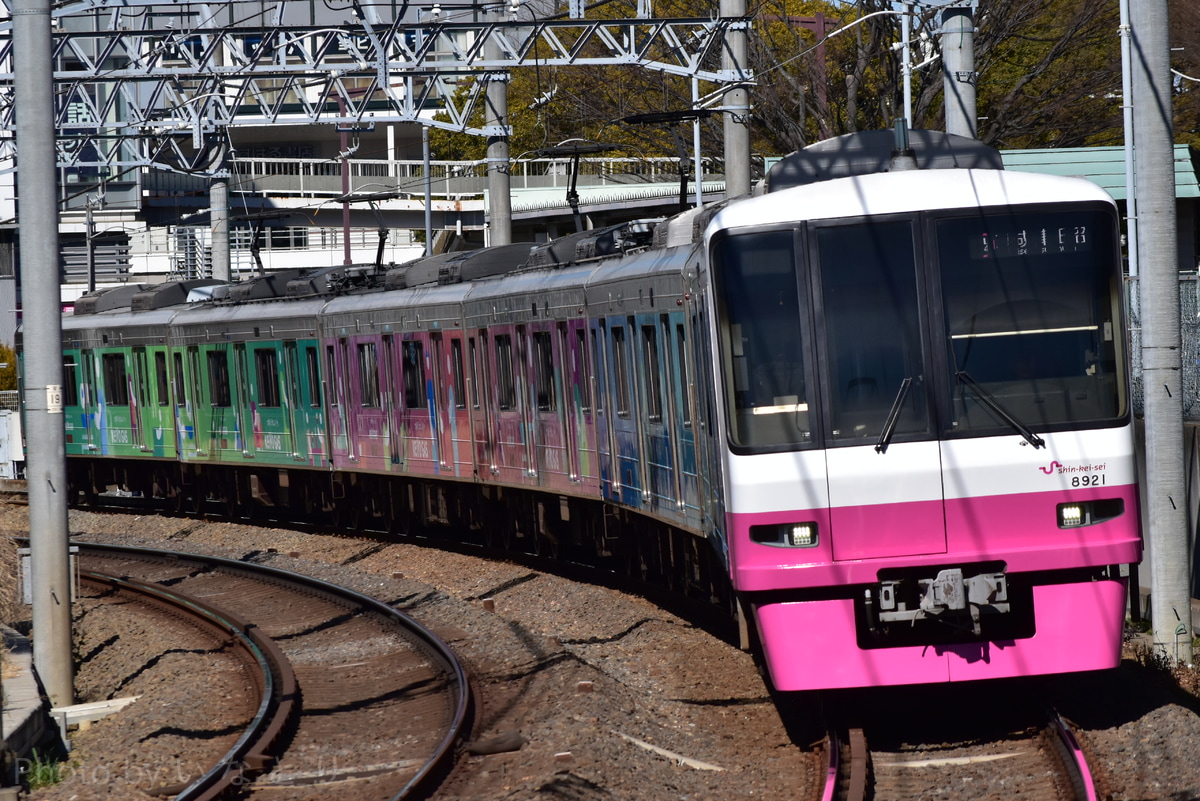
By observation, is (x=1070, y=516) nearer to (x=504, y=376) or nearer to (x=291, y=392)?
(x=504, y=376)

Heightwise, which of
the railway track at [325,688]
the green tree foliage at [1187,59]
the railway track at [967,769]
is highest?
the green tree foliage at [1187,59]

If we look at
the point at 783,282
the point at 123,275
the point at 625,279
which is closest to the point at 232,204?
the point at 123,275

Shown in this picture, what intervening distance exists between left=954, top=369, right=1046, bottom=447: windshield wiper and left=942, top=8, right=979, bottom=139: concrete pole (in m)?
4.56

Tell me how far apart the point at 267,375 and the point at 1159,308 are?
14316 millimetres

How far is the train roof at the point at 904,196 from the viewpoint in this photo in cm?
847

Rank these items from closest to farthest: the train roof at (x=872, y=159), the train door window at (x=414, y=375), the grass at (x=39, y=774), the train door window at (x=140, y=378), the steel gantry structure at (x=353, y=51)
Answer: the grass at (x=39, y=774) < the train roof at (x=872, y=159) < the train door window at (x=414, y=375) < the steel gantry structure at (x=353, y=51) < the train door window at (x=140, y=378)

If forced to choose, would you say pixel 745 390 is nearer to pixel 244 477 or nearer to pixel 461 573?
pixel 461 573

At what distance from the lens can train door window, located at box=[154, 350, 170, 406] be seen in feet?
81.9

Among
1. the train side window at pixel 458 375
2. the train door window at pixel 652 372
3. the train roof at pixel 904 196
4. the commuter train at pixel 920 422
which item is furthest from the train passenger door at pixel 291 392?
the train roof at pixel 904 196

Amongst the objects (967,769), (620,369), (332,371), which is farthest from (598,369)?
(332,371)

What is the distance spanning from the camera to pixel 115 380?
26469 millimetres

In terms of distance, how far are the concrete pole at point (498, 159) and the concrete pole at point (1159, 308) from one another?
36.1ft

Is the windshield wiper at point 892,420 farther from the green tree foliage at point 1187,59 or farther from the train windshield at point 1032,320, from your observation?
the green tree foliage at point 1187,59

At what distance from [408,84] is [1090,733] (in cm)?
1810
